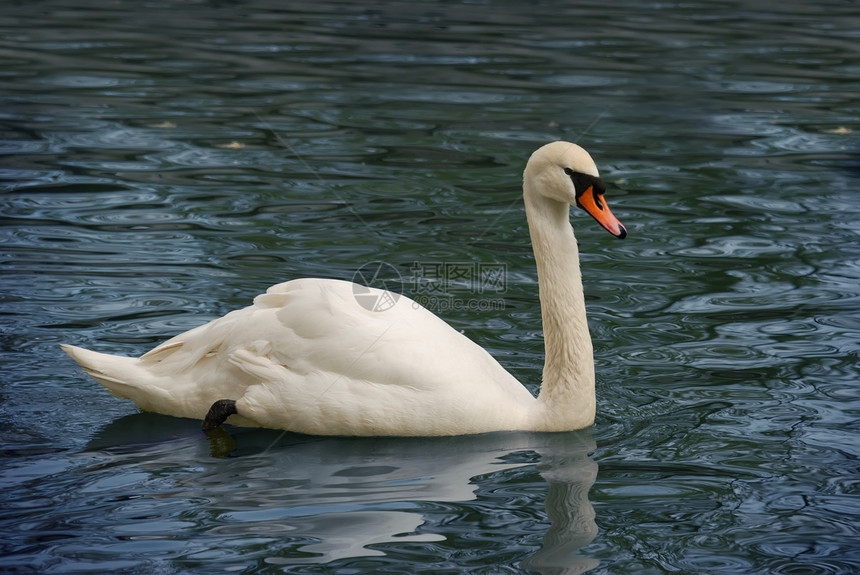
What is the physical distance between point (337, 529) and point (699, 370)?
107 inches

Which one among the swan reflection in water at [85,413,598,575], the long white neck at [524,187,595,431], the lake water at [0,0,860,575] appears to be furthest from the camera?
the long white neck at [524,187,595,431]

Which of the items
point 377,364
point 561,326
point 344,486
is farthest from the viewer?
point 561,326

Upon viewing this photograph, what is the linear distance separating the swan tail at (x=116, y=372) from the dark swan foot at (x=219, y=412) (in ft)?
1.13

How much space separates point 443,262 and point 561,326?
271 cm

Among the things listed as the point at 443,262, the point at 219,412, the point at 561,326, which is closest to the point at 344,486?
the point at 219,412

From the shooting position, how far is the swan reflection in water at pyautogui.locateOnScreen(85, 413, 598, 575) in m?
4.77

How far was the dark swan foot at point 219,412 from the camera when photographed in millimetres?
5816

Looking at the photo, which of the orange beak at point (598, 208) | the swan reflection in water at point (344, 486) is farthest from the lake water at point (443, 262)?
the orange beak at point (598, 208)

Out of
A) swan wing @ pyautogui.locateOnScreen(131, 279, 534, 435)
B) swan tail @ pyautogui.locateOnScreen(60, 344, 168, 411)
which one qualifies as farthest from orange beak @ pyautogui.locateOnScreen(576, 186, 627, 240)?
swan tail @ pyautogui.locateOnScreen(60, 344, 168, 411)

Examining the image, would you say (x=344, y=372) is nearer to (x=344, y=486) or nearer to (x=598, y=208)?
(x=344, y=486)

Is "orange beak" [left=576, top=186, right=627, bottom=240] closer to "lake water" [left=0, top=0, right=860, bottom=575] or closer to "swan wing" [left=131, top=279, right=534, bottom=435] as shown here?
"swan wing" [left=131, top=279, right=534, bottom=435]

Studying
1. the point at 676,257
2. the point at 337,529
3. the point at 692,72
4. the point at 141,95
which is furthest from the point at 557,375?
→ the point at 692,72

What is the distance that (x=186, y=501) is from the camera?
201 inches

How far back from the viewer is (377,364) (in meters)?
5.79
